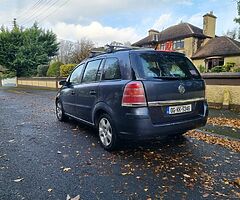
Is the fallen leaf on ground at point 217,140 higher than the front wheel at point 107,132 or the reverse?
the reverse

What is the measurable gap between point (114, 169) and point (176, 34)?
111 ft

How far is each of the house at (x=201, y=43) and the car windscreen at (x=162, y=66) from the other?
77.2 ft

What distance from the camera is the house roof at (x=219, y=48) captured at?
27.8m

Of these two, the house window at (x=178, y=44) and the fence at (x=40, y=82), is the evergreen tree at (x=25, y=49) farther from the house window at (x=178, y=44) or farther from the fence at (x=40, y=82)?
the house window at (x=178, y=44)

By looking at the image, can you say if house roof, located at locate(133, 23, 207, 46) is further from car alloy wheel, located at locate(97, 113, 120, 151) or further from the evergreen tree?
car alloy wheel, located at locate(97, 113, 120, 151)

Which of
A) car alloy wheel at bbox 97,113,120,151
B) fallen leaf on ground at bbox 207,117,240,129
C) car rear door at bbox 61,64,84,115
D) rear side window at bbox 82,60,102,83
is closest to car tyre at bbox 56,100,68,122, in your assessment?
car rear door at bbox 61,64,84,115

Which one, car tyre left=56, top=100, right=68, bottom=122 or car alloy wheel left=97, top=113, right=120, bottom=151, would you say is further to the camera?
car tyre left=56, top=100, right=68, bottom=122

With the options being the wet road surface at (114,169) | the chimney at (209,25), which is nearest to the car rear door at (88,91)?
the wet road surface at (114,169)

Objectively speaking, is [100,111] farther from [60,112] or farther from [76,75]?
[60,112]

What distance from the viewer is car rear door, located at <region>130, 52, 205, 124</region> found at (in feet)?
13.2

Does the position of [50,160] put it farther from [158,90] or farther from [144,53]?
[144,53]

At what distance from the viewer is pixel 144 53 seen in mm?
4281

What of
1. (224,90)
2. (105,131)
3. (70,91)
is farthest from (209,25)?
(105,131)

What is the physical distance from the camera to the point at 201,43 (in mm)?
33562
